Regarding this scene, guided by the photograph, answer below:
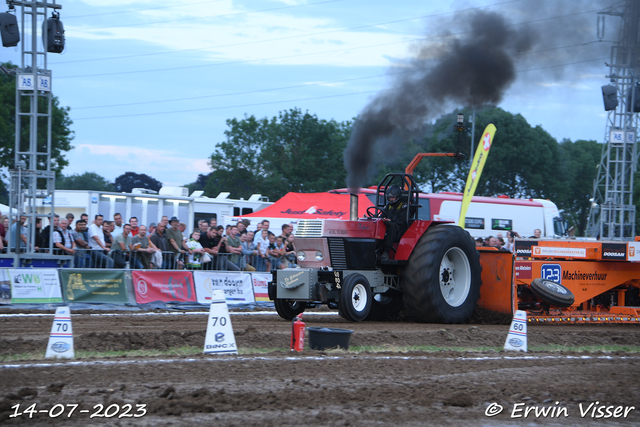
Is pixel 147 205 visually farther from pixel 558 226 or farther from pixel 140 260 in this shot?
pixel 558 226

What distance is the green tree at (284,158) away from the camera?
192 feet

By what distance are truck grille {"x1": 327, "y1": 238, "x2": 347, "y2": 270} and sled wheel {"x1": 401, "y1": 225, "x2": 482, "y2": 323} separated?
1.01 m

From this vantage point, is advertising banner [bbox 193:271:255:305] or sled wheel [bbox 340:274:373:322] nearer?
sled wheel [bbox 340:274:373:322]

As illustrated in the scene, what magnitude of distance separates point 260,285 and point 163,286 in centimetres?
232

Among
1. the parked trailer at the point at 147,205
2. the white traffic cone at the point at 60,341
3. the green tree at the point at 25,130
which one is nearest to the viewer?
the white traffic cone at the point at 60,341

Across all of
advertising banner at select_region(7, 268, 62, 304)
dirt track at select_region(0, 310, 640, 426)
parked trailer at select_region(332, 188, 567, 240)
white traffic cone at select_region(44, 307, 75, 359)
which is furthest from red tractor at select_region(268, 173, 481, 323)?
parked trailer at select_region(332, 188, 567, 240)

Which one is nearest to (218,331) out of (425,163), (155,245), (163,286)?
(163,286)

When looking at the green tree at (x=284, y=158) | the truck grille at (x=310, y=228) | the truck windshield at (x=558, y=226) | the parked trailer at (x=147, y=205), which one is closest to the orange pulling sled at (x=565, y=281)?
the truck grille at (x=310, y=228)

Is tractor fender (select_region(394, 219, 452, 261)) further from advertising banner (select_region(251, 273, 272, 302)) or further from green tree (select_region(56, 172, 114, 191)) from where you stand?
green tree (select_region(56, 172, 114, 191))

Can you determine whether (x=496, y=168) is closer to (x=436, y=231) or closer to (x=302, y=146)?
(x=302, y=146)

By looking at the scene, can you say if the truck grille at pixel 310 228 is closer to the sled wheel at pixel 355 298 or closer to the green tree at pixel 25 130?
the sled wheel at pixel 355 298

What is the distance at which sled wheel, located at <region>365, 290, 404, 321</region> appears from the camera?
11516 mm

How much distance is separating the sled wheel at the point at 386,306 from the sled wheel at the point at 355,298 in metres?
0.60

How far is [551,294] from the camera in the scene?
36.4 feet
